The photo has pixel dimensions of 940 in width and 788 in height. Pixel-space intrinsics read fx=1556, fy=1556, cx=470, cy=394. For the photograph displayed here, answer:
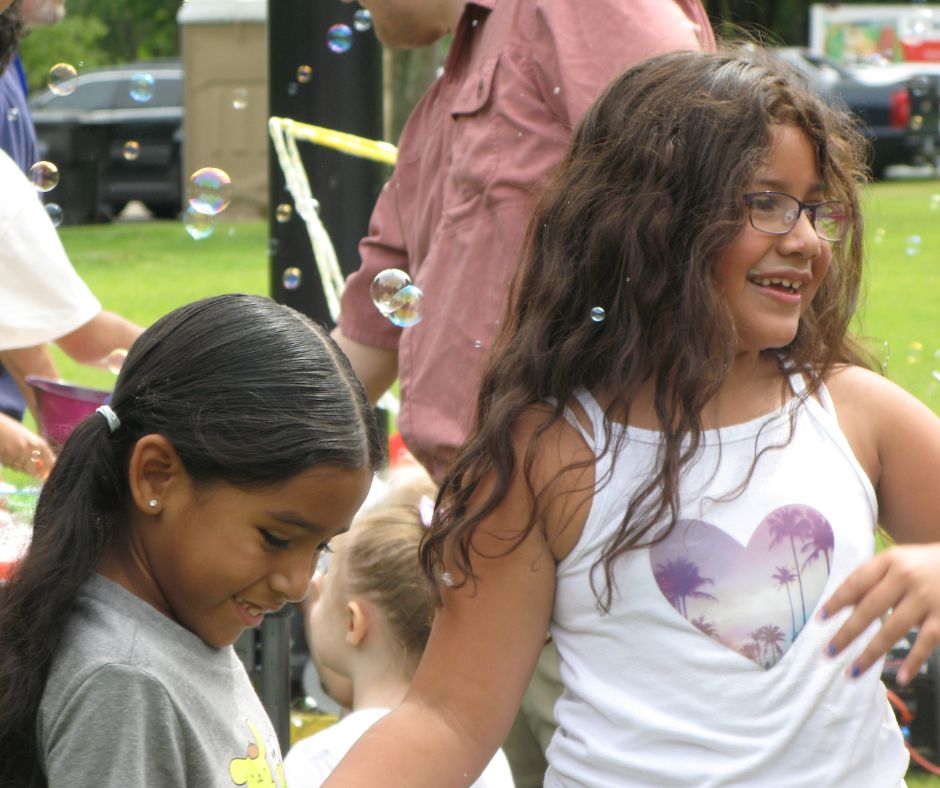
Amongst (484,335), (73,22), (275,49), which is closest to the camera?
(484,335)

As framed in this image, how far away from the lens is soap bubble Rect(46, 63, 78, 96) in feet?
11.1

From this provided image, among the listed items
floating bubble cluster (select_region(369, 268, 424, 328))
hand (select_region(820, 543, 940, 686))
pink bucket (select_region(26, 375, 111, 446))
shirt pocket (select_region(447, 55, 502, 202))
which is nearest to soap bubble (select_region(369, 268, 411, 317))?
floating bubble cluster (select_region(369, 268, 424, 328))

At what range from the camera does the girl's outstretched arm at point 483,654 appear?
5.88ft

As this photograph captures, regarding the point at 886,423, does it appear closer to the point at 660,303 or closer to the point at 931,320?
→ the point at 660,303

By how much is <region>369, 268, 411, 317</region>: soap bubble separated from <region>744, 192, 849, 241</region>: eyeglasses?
0.85 m

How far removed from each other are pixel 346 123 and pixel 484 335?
5.56 feet

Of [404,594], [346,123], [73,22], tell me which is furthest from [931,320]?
[73,22]

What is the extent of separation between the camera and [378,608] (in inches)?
99.0

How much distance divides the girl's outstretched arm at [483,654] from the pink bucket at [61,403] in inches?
38.4

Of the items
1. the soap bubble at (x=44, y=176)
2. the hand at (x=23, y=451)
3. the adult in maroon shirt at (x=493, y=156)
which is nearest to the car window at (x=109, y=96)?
the soap bubble at (x=44, y=176)

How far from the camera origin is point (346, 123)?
388cm

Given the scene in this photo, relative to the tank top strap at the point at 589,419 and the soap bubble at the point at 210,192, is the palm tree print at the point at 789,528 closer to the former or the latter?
the tank top strap at the point at 589,419

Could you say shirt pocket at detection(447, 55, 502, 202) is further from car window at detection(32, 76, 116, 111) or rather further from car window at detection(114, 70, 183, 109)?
car window at detection(32, 76, 116, 111)

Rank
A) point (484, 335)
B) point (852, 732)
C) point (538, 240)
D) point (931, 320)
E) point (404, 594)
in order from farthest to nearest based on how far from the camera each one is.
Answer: point (931, 320) < point (404, 594) < point (484, 335) < point (538, 240) < point (852, 732)
